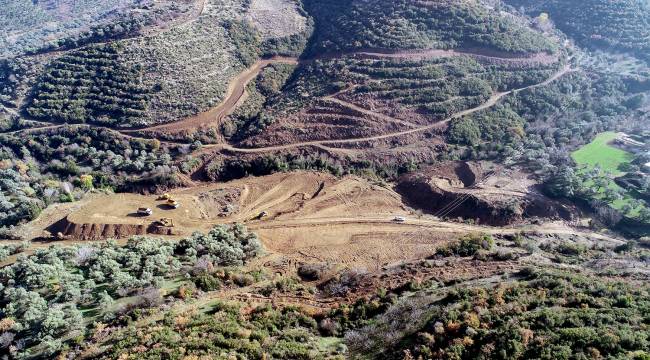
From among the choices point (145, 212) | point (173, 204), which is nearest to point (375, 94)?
point (173, 204)

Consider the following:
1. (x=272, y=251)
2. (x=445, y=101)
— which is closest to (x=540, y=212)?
(x=445, y=101)

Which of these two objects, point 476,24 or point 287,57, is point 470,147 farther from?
point 287,57

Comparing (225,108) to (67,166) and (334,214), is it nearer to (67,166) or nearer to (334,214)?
(67,166)

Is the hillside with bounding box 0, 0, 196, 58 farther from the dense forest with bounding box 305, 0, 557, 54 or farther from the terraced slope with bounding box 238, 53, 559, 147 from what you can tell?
the dense forest with bounding box 305, 0, 557, 54

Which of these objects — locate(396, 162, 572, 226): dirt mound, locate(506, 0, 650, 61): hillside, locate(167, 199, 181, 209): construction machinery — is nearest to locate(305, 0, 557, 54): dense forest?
locate(506, 0, 650, 61): hillside

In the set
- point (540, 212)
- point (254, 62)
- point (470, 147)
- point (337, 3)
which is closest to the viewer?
point (540, 212)

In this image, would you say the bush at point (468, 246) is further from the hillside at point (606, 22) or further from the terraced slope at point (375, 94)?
the hillside at point (606, 22)

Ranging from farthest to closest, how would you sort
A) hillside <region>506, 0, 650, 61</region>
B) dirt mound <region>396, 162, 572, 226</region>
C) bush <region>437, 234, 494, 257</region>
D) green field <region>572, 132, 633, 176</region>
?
hillside <region>506, 0, 650, 61</region>
green field <region>572, 132, 633, 176</region>
dirt mound <region>396, 162, 572, 226</region>
bush <region>437, 234, 494, 257</region>
